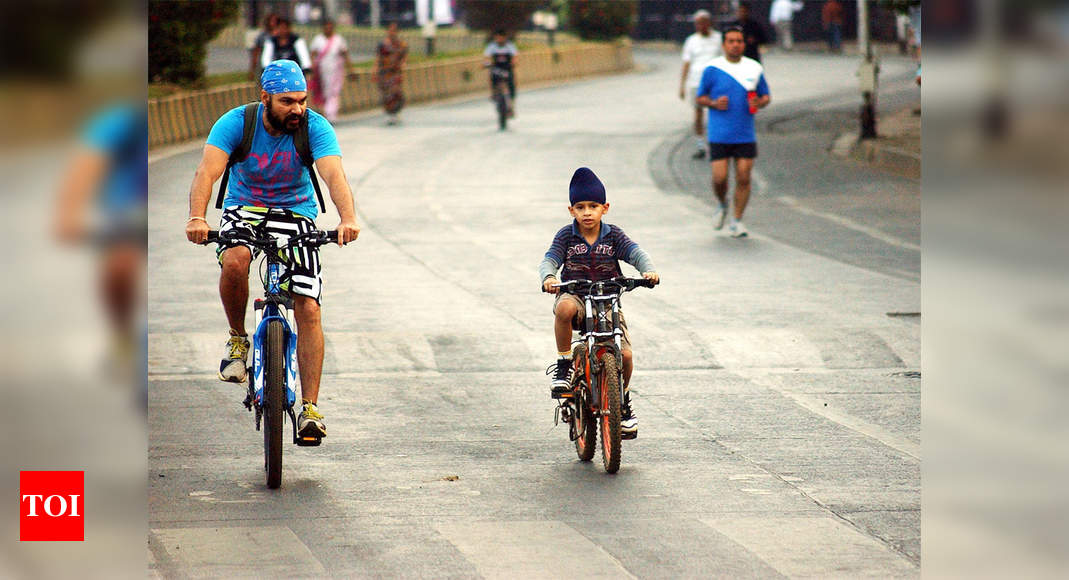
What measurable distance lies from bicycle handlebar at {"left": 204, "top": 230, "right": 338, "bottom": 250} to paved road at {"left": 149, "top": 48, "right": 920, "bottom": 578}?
1.05 meters

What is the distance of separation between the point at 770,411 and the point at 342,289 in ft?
16.3

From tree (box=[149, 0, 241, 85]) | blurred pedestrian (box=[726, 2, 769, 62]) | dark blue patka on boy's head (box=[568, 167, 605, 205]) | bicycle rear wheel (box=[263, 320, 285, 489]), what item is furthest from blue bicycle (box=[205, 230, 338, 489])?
tree (box=[149, 0, 241, 85])

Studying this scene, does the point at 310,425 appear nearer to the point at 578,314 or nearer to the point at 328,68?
the point at 578,314

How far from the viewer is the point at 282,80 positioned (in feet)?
21.1

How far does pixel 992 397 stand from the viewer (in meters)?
2.46

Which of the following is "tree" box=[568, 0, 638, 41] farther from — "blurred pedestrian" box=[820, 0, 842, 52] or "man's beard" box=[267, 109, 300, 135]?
"man's beard" box=[267, 109, 300, 135]

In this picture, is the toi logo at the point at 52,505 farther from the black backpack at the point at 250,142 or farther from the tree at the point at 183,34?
the tree at the point at 183,34

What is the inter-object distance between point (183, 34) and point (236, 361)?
18223mm

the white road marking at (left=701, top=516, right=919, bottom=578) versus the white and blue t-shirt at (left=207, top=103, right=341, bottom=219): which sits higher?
the white and blue t-shirt at (left=207, top=103, right=341, bottom=219)

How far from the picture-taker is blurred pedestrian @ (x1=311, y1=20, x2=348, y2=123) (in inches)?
1081

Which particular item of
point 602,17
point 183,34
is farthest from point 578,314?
point 602,17

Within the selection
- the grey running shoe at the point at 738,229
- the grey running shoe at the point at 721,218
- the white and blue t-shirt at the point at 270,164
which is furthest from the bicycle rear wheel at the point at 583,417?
the grey running shoe at the point at 721,218

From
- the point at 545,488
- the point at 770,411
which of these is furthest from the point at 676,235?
the point at 545,488

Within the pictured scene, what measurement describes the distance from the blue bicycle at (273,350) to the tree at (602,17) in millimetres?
39762
